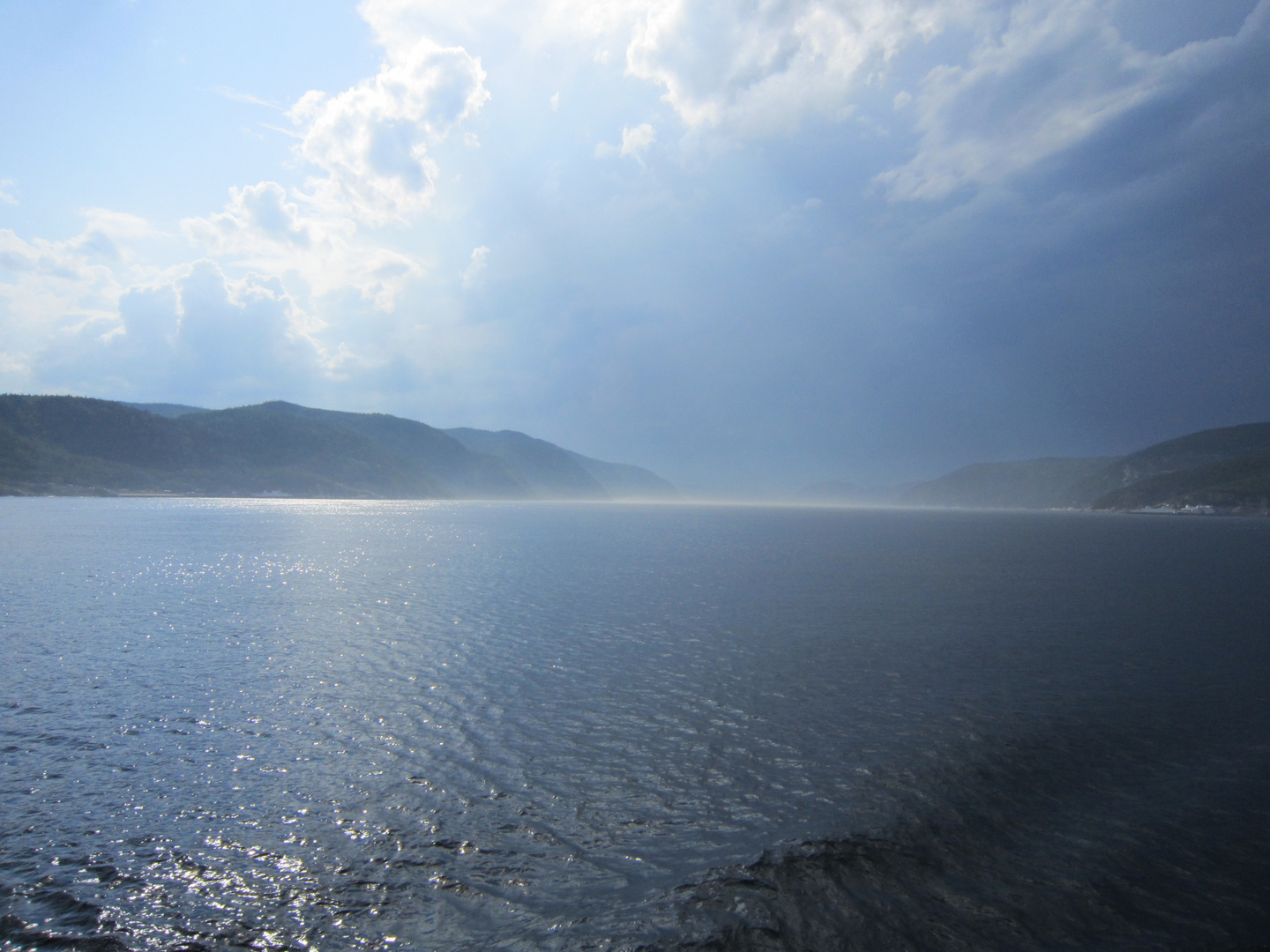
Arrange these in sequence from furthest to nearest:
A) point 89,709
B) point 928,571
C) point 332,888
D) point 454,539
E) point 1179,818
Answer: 1. point 454,539
2. point 928,571
3. point 89,709
4. point 1179,818
5. point 332,888

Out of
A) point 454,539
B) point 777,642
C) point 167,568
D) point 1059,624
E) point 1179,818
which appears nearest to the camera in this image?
point 1179,818

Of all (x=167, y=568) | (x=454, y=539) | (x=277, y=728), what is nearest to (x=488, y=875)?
(x=277, y=728)

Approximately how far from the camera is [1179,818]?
13719 mm

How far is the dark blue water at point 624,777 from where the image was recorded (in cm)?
1016

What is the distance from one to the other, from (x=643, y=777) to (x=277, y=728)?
11369 millimetres

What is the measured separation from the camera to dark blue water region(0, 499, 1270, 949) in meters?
10.2

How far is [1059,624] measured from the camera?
34094 millimetres

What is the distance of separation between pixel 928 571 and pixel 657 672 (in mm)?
43239

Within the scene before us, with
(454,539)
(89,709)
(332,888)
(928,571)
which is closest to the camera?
(332,888)

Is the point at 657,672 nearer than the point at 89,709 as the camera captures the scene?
No

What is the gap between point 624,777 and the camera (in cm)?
1535

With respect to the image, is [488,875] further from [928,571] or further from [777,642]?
[928,571]

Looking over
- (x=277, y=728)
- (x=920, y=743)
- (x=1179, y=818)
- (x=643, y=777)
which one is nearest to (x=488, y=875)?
(x=643, y=777)

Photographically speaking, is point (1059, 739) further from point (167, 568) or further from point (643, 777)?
point (167, 568)
